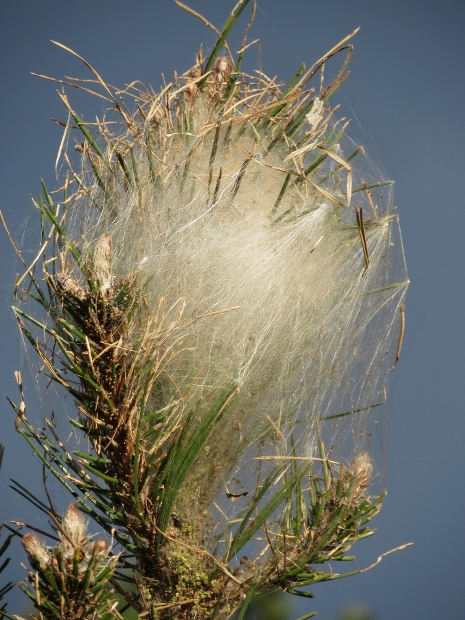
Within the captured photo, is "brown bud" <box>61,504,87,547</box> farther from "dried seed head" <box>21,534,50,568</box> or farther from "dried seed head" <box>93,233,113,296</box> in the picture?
"dried seed head" <box>93,233,113,296</box>

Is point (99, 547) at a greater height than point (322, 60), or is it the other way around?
point (322, 60)

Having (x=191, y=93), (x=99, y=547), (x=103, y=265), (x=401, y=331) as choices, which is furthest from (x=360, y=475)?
(x=191, y=93)

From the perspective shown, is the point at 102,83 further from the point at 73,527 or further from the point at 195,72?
the point at 73,527

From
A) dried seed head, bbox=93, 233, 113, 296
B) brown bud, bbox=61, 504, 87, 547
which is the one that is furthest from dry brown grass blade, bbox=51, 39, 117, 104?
brown bud, bbox=61, 504, 87, 547

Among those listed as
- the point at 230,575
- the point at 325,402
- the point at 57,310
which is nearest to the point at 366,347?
the point at 325,402

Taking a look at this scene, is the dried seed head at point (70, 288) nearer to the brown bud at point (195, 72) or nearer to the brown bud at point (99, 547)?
the brown bud at point (99, 547)

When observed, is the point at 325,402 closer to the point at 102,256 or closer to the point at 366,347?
the point at 366,347
